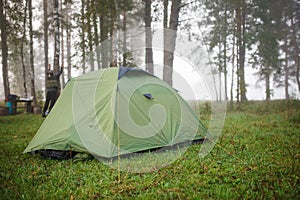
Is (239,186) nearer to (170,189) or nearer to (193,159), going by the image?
(170,189)

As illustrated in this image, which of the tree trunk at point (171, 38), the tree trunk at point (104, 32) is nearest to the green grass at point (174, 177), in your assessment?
the tree trunk at point (171, 38)

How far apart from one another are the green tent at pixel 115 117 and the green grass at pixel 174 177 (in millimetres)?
268

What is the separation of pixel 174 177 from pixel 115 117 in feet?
4.63

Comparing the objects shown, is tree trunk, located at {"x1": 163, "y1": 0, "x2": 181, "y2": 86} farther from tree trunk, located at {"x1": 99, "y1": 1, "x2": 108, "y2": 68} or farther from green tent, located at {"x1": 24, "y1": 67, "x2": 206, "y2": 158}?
green tent, located at {"x1": 24, "y1": 67, "x2": 206, "y2": 158}

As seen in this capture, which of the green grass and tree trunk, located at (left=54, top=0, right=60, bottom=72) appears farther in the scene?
tree trunk, located at (left=54, top=0, right=60, bottom=72)

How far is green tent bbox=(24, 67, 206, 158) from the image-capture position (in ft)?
13.4

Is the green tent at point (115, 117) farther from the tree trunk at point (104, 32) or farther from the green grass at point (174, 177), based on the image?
the tree trunk at point (104, 32)

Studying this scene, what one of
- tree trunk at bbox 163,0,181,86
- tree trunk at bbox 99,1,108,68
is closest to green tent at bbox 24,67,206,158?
tree trunk at bbox 163,0,181,86

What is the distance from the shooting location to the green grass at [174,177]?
2807 millimetres

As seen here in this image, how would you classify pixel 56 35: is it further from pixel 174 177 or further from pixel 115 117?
pixel 174 177

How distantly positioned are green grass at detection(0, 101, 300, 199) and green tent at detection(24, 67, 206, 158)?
268 millimetres

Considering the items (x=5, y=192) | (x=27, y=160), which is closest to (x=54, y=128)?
(x=27, y=160)

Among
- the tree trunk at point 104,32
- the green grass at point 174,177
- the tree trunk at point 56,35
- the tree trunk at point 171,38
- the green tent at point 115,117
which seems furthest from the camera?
the tree trunk at point 104,32

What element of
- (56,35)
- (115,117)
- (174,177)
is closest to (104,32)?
(56,35)
